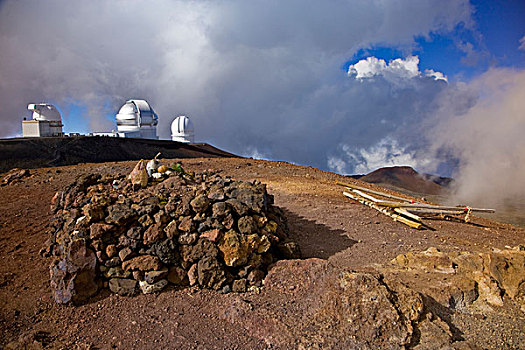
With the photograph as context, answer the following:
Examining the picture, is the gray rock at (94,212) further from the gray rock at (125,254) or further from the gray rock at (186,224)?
the gray rock at (186,224)

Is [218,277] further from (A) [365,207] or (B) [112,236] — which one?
(A) [365,207]

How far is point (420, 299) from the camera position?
454 centimetres

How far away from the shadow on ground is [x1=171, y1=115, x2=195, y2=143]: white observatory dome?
2831 centimetres

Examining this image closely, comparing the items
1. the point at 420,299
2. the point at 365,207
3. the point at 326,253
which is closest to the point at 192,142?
the point at 365,207

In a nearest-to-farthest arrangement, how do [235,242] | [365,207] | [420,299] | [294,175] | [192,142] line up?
[420,299] < [235,242] < [365,207] < [294,175] < [192,142]

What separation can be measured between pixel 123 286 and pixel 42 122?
29.0 metres

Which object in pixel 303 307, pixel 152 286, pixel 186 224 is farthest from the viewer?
pixel 186 224

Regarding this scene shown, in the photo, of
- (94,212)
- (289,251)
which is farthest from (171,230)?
(289,251)

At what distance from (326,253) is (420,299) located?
2926 millimetres

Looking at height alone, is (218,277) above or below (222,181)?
below

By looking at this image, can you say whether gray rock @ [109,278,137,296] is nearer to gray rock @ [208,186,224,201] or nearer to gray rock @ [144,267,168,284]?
gray rock @ [144,267,168,284]

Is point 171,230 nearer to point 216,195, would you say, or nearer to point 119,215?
point 119,215

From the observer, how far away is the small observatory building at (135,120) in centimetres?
3372

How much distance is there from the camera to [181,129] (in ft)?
117
